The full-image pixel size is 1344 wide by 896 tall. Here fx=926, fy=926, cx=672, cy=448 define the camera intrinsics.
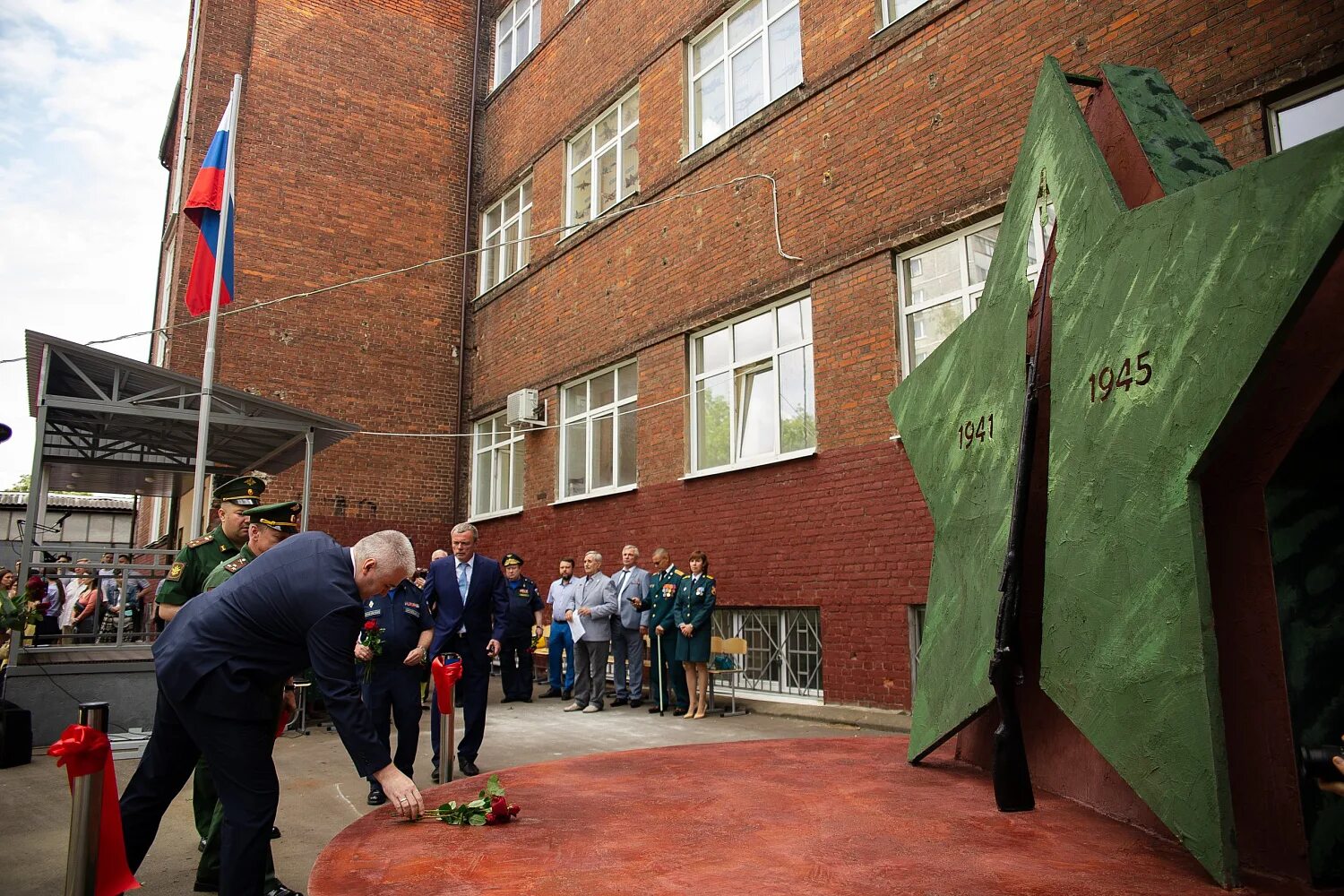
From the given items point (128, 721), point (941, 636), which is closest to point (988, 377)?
point (941, 636)

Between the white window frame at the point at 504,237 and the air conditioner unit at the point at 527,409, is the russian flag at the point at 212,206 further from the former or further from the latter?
the white window frame at the point at 504,237

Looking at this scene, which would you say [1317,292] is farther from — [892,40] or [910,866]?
[892,40]

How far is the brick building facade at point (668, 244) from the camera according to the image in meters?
8.11

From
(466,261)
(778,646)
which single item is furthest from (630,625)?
(466,261)

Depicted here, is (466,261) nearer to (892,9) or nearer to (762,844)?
(892,9)

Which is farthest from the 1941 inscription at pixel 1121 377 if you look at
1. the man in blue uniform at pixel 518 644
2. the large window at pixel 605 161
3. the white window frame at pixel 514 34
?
the white window frame at pixel 514 34

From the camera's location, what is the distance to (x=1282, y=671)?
2.50 metres

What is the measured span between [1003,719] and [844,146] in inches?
Result: 292

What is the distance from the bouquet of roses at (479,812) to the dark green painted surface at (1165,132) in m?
3.02

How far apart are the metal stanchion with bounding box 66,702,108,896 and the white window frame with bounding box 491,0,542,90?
14.6 m

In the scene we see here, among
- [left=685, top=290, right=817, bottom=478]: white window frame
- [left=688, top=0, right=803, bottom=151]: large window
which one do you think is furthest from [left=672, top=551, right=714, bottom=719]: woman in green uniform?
[left=688, top=0, right=803, bottom=151]: large window

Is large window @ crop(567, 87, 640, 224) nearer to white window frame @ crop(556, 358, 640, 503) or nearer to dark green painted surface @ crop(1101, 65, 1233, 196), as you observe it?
white window frame @ crop(556, 358, 640, 503)

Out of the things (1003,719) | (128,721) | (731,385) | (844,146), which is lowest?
(128,721)

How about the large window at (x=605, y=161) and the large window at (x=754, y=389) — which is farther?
the large window at (x=605, y=161)
